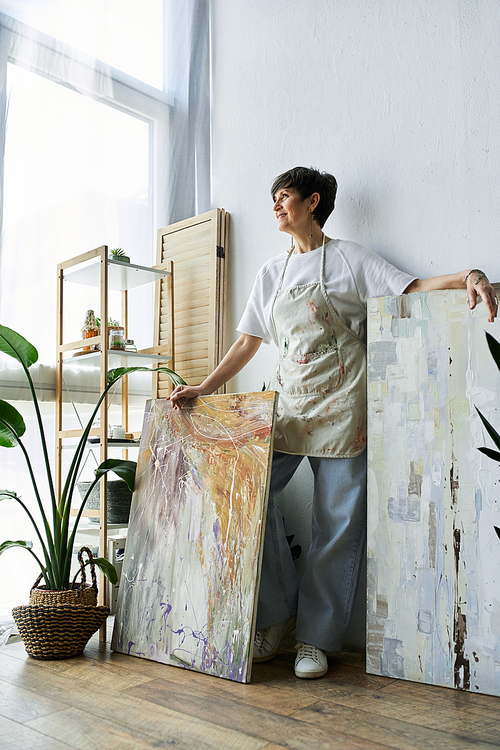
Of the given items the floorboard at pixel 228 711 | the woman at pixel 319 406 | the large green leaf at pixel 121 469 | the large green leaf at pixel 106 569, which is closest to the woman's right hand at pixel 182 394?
Answer: the woman at pixel 319 406

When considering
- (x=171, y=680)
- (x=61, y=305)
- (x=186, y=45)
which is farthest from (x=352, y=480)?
(x=186, y=45)

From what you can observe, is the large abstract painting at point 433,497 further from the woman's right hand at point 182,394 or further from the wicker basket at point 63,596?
the wicker basket at point 63,596

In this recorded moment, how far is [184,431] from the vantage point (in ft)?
6.93

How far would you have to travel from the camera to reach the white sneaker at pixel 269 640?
192cm

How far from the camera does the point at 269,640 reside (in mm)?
1951

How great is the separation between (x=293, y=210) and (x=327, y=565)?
1.15 metres

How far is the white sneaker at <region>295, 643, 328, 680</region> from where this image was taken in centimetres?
176

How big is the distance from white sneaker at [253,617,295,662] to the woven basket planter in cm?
53

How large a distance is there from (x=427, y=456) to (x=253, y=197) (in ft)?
4.44

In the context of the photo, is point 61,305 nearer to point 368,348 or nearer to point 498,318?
A: point 368,348

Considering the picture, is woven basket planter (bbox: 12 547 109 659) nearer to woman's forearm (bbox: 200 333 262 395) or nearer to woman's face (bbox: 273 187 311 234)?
woman's forearm (bbox: 200 333 262 395)

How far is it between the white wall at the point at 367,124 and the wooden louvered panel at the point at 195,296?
0.07 m

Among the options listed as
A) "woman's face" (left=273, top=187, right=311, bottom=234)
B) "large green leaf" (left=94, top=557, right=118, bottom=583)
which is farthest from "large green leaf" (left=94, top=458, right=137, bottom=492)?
"woman's face" (left=273, top=187, right=311, bottom=234)

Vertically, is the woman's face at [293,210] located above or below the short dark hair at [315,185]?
below
